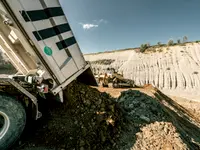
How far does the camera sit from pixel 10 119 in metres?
4.29

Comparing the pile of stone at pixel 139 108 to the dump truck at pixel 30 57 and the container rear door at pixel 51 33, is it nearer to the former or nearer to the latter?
the container rear door at pixel 51 33

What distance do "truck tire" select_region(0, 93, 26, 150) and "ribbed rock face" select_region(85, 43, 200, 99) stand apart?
31.1m

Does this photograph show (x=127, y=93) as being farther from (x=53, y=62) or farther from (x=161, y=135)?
(x=53, y=62)

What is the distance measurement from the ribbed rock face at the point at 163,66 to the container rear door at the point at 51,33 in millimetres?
30001

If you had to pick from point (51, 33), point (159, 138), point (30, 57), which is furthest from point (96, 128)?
point (51, 33)

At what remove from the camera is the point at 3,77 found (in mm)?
4266

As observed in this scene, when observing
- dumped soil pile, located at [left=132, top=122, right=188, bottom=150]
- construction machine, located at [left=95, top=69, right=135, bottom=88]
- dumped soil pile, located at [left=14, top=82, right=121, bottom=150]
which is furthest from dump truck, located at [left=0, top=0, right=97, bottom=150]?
construction machine, located at [left=95, top=69, right=135, bottom=88]

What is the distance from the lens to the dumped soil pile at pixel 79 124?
16.9 feet

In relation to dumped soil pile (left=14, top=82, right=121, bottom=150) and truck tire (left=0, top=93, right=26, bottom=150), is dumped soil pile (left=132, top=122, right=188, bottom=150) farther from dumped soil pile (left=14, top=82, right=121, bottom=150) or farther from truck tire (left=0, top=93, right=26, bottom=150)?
truck tire (left=0, top=93, right=26, bottom=150)

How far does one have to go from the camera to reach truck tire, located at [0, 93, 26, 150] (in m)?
4.20

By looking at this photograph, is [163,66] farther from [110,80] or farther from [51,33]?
[51,33]

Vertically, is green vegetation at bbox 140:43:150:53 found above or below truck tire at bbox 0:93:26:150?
below

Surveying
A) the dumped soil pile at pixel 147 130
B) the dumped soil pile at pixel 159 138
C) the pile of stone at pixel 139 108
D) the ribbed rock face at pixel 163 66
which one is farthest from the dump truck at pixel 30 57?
the ribbed rock face at pixel 163 66

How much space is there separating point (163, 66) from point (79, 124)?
4056cm
